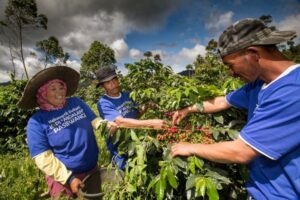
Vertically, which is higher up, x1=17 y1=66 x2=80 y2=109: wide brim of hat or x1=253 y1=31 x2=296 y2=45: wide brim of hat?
x1=17 y1=66 x2=80 y2=109: wide brim of hat

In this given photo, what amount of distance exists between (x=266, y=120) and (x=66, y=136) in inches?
80.9

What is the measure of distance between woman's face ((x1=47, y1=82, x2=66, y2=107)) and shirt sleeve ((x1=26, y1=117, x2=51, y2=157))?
0.85ft

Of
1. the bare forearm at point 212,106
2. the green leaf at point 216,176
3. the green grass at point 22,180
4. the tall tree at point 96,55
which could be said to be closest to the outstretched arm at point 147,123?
the bare forearm at point 212,106

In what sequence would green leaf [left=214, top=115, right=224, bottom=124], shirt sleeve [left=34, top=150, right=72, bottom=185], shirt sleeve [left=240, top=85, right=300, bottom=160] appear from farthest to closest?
shirt sleeve [left=34, top=150, right=72, bottom=185], green leaf [left=214, top=115, right=224, bottom=124], shirt sleeve [left=240, top=85, right=300, bottom=160]

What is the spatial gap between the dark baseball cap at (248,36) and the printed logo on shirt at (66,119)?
75.1 inches

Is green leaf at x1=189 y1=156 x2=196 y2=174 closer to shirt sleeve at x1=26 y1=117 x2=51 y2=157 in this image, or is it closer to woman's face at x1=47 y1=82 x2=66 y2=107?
shirt sleeve at x1=26 y1=117 x2=51 y2=157

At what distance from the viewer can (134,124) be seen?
7.63ft

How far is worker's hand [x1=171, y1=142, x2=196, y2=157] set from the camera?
1.48 meters

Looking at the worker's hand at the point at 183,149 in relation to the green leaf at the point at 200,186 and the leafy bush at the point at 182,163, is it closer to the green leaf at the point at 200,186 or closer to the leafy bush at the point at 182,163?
the leafy bush at the point at 182,163

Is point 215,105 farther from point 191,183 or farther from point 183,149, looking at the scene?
point 191,183

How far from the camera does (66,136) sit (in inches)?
107

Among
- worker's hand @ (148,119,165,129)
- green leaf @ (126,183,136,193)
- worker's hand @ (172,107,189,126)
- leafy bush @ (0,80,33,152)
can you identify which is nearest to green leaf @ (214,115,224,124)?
worker's hand @ (172,107,189,126)

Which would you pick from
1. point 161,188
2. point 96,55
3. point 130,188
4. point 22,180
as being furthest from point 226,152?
point 96,55

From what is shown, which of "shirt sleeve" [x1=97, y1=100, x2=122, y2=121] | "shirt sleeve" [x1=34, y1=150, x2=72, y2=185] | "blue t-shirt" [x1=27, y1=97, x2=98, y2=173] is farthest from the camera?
"shirt sleeve" [x1=97, y1=100, x2=122, y2=121]
